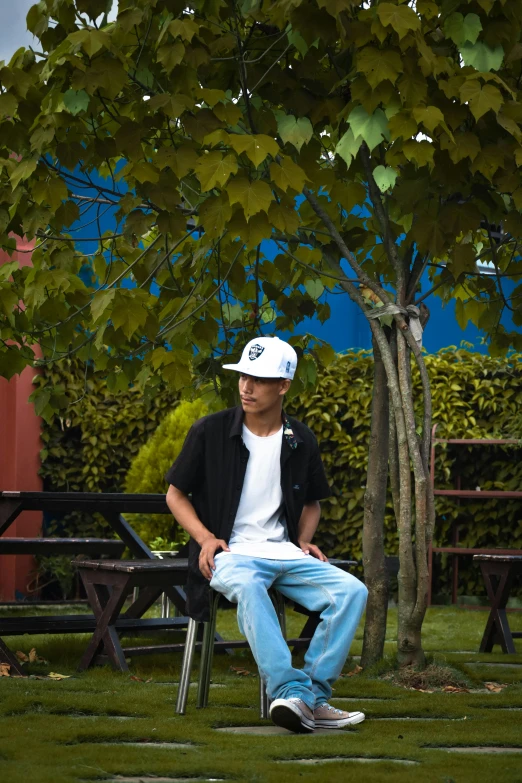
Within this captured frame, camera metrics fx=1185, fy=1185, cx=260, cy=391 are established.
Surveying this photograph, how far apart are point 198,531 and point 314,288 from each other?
9.20 ft

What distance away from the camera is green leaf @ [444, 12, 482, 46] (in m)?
4.85

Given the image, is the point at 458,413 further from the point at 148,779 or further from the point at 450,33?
the point at 148,779

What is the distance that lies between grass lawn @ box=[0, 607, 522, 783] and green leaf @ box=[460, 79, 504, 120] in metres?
2.37

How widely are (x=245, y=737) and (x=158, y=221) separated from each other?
8.07 feet

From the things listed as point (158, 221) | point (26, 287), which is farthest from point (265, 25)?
point (26, 287)

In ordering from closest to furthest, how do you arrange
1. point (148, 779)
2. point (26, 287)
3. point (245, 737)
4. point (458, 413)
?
point (148, 779)
point (245, 737)
point (26, 287)
point (458, 413)

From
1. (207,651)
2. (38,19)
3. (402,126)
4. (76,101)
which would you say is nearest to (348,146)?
(402,126)

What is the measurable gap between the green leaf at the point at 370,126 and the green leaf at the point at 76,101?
44.1 inches

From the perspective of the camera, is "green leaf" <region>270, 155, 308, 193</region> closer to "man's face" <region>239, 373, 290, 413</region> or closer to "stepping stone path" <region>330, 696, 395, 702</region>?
"man's face" <region>239, 373, 290, 413</region>

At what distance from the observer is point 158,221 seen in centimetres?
549

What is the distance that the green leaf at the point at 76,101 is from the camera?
497 cm

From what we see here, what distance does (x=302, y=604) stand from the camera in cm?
460

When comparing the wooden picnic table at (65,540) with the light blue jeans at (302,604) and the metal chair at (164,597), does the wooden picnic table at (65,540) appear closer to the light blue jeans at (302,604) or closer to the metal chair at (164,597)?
the metal chair at (164,597)

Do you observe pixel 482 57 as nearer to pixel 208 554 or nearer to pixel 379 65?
pixel 379 65
